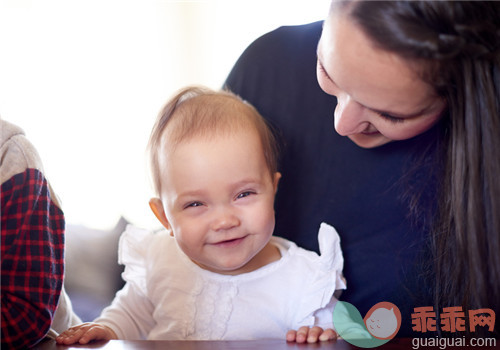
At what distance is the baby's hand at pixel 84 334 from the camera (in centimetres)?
86

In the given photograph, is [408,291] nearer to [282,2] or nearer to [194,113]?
[194,113]

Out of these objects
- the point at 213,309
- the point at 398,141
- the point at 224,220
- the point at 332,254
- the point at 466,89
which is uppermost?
the point at 466,89

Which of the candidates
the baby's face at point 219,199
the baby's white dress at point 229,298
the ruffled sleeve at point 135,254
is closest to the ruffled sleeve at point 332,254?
the baby's white dress at point 229,298

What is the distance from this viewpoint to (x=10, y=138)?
86 centimetres

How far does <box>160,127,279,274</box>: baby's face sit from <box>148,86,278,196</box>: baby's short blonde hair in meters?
0.02

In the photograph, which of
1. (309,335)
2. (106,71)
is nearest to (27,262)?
(309,335)

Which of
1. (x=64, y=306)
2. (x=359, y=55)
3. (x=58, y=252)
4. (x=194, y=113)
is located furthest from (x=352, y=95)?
(x=64, y=306)

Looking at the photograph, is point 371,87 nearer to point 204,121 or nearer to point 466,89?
point 466,89

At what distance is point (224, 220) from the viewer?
0.98 m

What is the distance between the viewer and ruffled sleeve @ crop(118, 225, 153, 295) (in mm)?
1188

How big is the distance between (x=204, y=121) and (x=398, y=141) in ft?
1.23

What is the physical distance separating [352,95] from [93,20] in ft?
4.25
